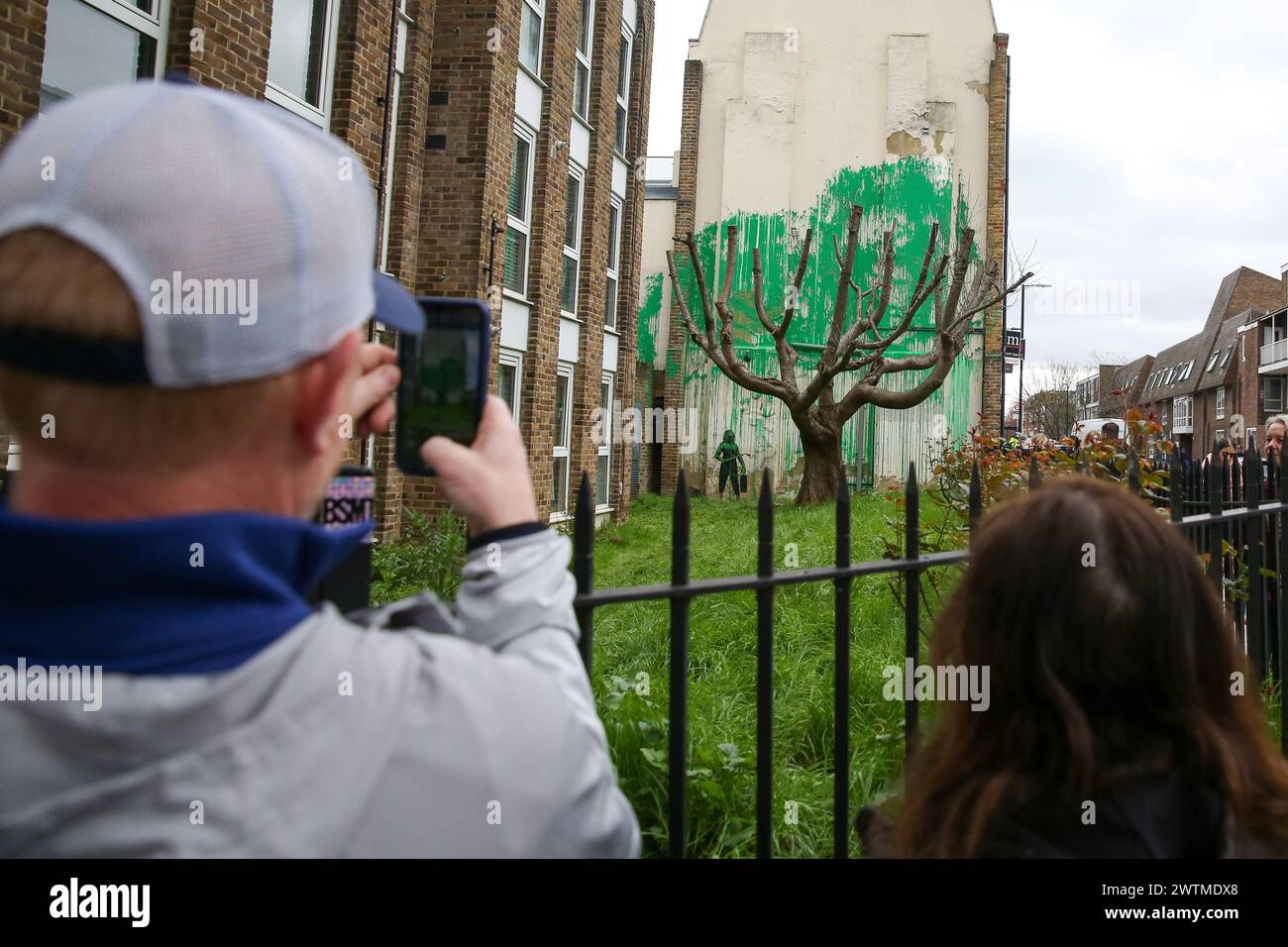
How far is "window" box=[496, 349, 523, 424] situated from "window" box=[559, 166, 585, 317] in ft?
7.79

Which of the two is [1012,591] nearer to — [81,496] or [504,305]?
[81,496]

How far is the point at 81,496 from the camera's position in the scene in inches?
34.3

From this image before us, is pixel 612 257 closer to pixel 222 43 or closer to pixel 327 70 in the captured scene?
pixel 327 70

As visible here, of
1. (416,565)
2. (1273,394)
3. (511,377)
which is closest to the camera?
(416,565)

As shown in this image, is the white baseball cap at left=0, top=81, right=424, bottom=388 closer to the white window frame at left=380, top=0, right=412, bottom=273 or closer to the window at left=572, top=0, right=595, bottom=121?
the white window frame at left=380, top=0, right=412, bottom=273

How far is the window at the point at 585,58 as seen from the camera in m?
16.2

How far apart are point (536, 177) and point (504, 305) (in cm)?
241

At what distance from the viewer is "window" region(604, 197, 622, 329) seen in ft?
60.5

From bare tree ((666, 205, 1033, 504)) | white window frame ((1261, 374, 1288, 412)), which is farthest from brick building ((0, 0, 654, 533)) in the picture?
white window frame ((1261, 374, 1288, 412))

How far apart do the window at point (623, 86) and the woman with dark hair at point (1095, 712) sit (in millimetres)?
17876

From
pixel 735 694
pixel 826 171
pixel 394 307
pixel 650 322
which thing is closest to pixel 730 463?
pixel 650 322

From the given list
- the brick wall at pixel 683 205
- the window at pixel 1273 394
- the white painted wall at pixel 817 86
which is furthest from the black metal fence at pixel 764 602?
the window at pixel 1273 394

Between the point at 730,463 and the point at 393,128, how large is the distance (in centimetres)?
1401

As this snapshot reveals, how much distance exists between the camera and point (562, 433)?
627 inches
